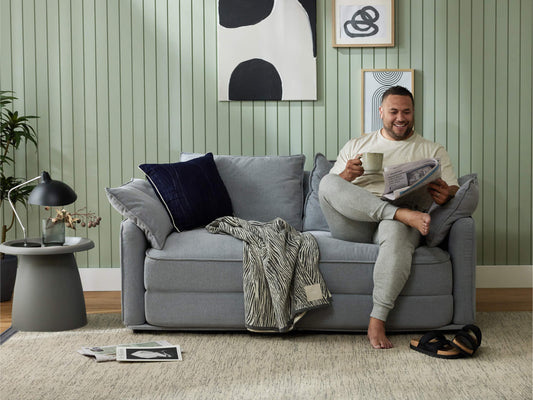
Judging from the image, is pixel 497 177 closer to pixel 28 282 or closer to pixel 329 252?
pixel 329 252

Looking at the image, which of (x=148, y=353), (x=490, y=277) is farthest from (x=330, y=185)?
(x=490, y=277)

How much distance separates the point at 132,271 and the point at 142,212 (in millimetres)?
273

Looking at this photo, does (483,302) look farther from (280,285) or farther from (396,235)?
(280,285)

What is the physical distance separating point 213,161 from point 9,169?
1.37 metres

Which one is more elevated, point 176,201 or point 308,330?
point 176,201

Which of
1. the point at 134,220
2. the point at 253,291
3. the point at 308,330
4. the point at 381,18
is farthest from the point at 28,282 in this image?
the point at 381,18

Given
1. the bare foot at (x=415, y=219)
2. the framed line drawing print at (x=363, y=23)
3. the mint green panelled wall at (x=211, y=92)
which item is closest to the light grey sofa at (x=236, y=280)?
the bare foot at (x=415, y=219)

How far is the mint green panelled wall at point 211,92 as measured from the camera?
150 inches

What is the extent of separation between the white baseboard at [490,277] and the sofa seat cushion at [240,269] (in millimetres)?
1183

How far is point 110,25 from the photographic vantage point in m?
3.83

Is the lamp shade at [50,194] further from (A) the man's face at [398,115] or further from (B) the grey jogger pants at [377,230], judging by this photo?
(A) the man's face at [398,115]

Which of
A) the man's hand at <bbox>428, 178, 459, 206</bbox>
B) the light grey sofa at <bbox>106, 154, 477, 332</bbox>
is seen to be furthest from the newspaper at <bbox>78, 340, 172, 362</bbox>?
the man's hand at <bbox>428, 178, 459, 206</bbox>

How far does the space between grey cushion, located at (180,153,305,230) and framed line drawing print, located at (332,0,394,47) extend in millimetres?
873

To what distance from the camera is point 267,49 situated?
12.5 feet
